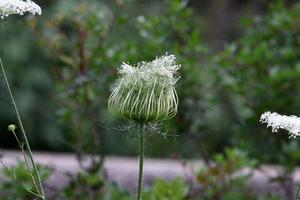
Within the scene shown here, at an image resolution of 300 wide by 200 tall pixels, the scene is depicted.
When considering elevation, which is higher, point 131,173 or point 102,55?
point 102,55

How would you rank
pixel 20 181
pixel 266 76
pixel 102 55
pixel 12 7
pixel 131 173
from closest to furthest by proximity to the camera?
pixel 12 7, pixel 20 181, pixel 102 55, pixel 266 76, pixel 131 173

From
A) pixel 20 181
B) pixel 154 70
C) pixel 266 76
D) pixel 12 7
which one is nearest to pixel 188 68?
pixel 266 76

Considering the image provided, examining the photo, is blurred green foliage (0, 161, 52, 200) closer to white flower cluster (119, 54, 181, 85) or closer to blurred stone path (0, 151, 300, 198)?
blurred stone path (0, 151, 300, 198)

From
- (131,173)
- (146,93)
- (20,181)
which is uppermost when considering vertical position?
(131,173)

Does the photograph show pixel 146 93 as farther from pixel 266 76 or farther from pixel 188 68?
pixel 266 76

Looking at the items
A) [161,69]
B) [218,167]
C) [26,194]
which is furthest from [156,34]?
[161,69]

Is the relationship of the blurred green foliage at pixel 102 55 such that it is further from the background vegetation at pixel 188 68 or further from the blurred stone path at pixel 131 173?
the blurred stone path at pixel 131 173

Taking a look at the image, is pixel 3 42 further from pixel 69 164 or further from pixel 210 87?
pixel 210 87

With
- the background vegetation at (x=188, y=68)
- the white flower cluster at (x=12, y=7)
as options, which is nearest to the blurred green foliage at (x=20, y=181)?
the background vegetation at (x=188, y=68)
